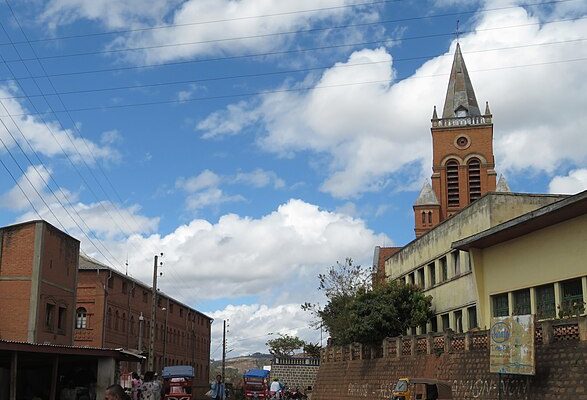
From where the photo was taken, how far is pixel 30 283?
37094 mm

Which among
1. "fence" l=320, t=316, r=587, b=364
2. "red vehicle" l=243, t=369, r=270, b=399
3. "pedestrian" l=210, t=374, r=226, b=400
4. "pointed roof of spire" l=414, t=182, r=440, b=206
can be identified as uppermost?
"pointed roof of spire" l=414, t=182, r=440, b=206

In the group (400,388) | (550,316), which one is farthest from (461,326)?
(400,388)

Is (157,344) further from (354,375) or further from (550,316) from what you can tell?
(550,316)

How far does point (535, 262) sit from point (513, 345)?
7.04m

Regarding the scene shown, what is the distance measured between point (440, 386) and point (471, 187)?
178 ft

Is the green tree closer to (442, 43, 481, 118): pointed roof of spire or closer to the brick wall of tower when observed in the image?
the brick wall of tower

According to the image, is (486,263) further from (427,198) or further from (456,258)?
(427,198)

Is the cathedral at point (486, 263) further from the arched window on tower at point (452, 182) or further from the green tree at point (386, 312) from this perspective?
the arched window on tower at point (452, 182)

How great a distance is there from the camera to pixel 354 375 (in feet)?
120

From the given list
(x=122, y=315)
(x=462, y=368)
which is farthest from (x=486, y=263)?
(x=122, y=315)

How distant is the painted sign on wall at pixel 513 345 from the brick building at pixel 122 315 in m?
34.4

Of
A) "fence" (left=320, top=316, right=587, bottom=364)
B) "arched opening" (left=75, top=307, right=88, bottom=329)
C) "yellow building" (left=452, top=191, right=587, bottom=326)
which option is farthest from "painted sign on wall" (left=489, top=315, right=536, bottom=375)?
"arched opening" (left=75, top=307, right=88, bottom=329)

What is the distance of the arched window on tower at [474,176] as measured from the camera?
72.5 metres

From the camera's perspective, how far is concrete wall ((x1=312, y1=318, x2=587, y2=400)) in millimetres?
19562
